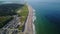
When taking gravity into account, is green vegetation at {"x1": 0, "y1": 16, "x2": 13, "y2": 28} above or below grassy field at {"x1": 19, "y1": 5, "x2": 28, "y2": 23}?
below

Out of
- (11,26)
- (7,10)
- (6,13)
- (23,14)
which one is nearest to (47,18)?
(23,14)

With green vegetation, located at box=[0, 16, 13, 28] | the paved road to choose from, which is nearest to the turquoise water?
the paved road

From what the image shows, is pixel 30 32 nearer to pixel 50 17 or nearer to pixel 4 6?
pixel 50 17

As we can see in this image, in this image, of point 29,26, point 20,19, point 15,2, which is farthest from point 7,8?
point 29,26

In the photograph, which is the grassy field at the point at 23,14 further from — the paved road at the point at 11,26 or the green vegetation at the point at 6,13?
the green vegetation at the point at 6,13

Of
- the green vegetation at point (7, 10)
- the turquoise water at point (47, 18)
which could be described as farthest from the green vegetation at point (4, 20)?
the turquoise water at point (47, 18)

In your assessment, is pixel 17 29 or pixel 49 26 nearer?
pixel 17 29

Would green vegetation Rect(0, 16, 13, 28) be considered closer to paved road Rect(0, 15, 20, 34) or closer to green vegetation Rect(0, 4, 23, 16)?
paved road Rect(0, 15, 20, 34)

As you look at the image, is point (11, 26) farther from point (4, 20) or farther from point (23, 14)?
point (23, 14)

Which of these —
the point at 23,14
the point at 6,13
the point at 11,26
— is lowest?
the point at 11,26
